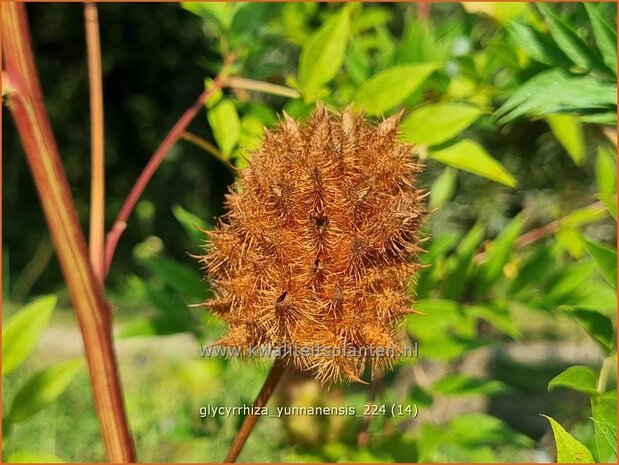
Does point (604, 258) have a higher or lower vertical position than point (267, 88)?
lower

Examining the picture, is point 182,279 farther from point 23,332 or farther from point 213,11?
point 213,11

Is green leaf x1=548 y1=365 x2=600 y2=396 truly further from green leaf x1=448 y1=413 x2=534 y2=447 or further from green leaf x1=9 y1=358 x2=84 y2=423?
green leaf x1=9 y1=358 x2=84 y2=423

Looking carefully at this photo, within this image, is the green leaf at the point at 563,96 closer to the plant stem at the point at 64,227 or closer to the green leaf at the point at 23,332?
the plant stem at the point at 64,227

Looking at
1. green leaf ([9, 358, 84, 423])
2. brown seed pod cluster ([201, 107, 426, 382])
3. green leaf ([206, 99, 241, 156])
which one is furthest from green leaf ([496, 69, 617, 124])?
green leaf ([9, 358, 84, 423])

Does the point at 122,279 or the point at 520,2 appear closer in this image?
the point at 520,2

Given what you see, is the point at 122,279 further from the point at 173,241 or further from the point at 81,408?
the point at 81,408

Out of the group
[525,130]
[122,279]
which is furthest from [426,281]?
[122,279]

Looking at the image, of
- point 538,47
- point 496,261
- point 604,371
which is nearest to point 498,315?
point 496,261
